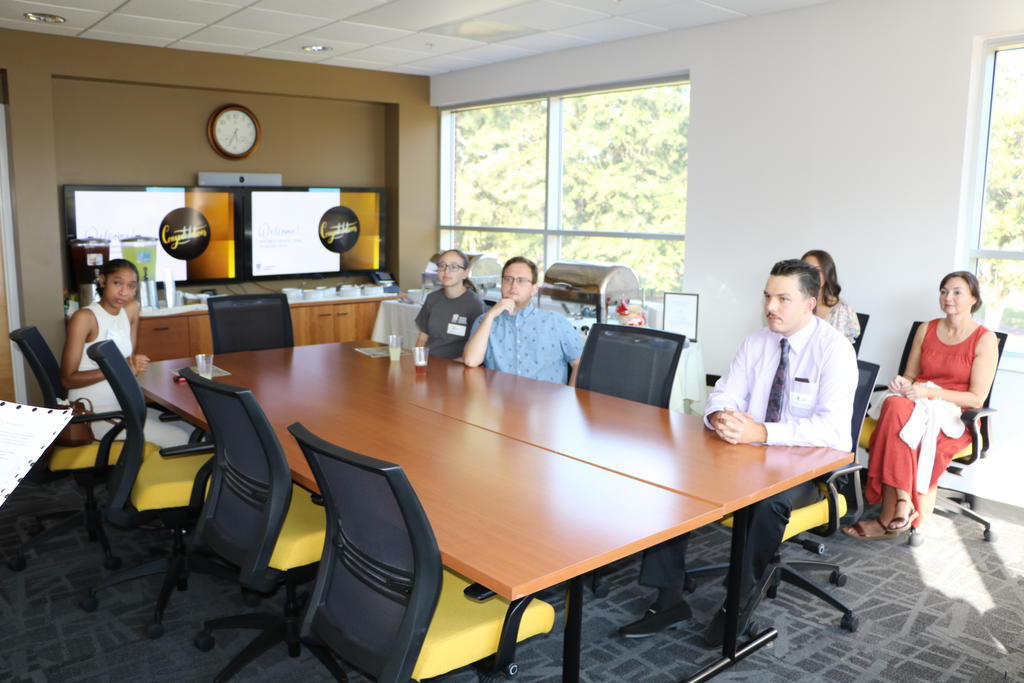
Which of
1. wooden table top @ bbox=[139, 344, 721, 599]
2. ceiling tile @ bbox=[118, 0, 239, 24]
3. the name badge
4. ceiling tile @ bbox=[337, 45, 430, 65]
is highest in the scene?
ceiling tile @ bbox=[337, 45, 430, 65]

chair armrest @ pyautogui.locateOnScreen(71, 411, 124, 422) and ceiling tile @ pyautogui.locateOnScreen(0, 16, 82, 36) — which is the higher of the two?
ceiling tile @ pyautogui.locateOnScreen(0, 16, 82, 36)

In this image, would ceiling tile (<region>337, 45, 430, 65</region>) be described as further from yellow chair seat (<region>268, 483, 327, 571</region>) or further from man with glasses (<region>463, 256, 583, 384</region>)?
yellow chair seat (<region>268, 483, 327, 571</region>)

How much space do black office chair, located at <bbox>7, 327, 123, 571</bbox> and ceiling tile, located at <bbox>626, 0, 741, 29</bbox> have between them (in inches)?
150

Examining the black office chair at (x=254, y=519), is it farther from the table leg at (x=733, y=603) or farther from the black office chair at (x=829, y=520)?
the black office chair at (x=829, y=520)

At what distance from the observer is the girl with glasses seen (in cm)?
459

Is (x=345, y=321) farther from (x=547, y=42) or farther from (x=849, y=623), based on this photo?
(x=849, y=623)

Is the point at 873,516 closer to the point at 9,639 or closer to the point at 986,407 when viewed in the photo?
the point at 986,407

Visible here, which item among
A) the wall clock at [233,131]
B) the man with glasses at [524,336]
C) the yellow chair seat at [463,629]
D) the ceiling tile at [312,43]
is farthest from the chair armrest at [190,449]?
the wall clock at [233,131]

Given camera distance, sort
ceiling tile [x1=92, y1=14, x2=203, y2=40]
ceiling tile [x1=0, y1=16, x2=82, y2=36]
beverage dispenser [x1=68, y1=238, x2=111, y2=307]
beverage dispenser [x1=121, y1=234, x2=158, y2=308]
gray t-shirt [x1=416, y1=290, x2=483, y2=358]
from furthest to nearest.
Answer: beverage dispenser [x1=121, y1=234, x2=158, y2=308]
beverage dispenser [x1=68, y1=238, x2=111, y2=307]
ceiling tile [x1=0, y1=16, x2=82, y2=36]
ceiling tile [x1=92, y1=14, x2=203, y2=40]
gray t-shirt [x1=416, y1=290, x2=483, y2=358]

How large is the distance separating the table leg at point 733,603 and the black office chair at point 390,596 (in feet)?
2.81

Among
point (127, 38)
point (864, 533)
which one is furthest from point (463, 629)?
point (127, 38)

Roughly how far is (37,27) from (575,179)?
4.04m

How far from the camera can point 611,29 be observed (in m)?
5.71

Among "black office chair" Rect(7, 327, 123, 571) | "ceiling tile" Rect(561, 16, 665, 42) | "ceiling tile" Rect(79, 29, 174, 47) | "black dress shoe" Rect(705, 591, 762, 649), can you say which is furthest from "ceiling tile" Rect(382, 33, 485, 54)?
"black dress shoe" Rect(705, 591, 762, 649)
